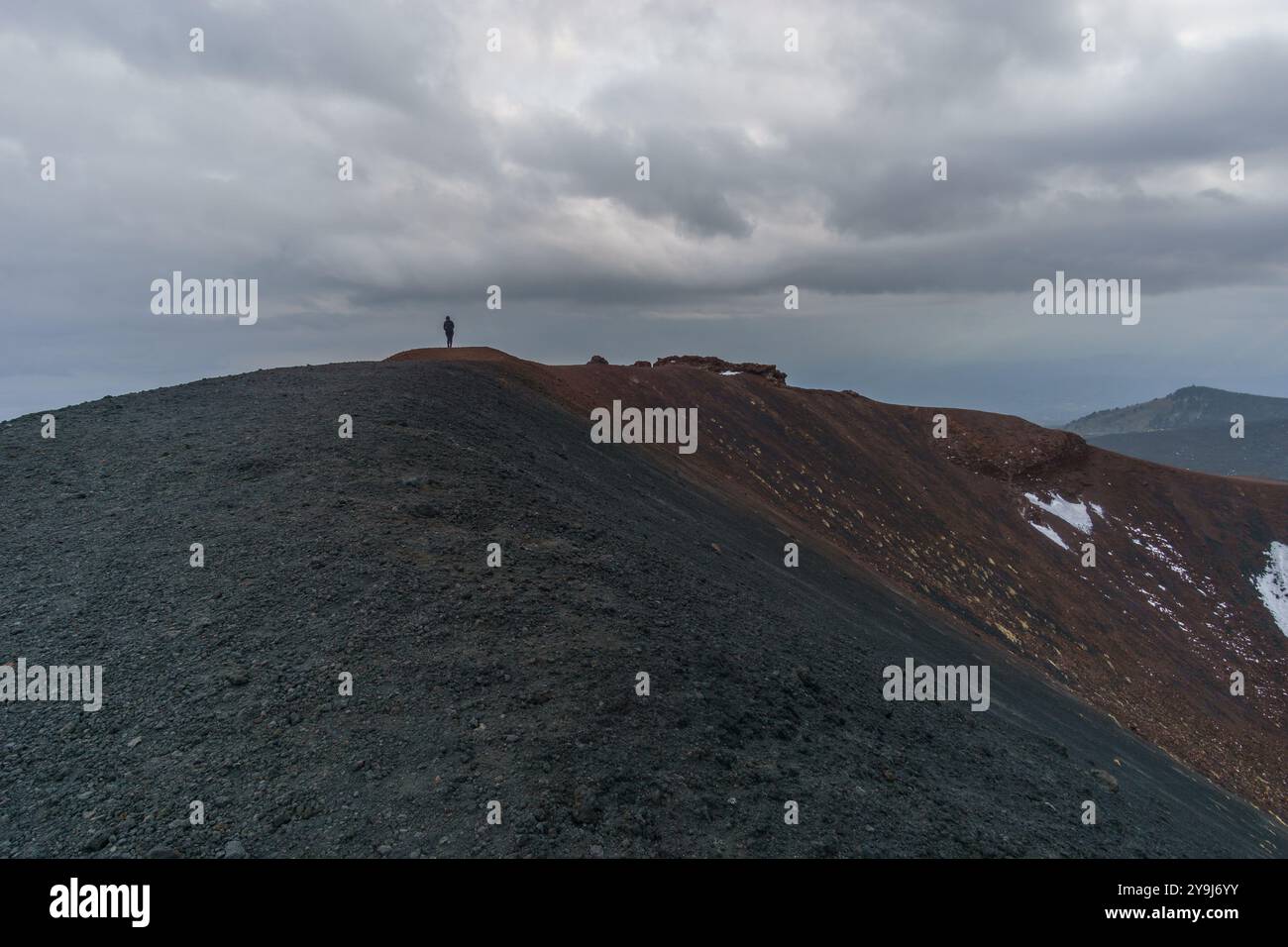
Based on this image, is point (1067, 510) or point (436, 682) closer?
point (436, 682)

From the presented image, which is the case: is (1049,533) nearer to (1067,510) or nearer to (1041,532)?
(1041,532)

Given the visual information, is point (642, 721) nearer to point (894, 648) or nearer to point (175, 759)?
point (175, 759)

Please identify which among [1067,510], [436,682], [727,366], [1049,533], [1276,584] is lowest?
[1276,584]

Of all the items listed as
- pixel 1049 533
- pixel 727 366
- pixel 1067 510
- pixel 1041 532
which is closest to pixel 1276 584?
pixel 1067 510

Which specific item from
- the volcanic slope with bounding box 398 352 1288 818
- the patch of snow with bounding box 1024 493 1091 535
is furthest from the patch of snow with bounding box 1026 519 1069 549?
the patch of snow with bounding box 1024 493 1091 535

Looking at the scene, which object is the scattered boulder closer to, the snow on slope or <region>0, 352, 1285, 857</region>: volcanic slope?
the snow on slope

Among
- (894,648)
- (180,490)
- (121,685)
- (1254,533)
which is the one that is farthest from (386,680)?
(1254,533)
